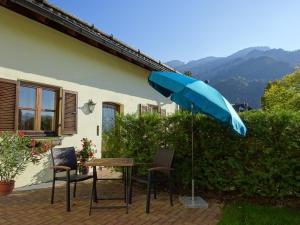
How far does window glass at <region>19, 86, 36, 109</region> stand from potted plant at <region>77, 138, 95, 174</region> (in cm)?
190

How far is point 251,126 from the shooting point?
598 centimetres

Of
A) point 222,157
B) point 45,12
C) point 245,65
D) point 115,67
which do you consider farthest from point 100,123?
point 245,65

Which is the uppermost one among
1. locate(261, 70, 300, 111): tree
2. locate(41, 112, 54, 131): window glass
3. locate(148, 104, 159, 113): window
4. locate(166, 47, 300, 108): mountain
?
locate(166, 47, 300, 108): mountain

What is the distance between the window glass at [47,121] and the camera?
774 centimetres

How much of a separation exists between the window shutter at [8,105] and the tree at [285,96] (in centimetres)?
544

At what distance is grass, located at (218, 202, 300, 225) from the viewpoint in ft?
15.1

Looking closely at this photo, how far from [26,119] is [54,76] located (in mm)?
1302

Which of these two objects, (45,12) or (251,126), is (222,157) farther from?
(45,12)

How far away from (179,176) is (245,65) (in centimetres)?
14173

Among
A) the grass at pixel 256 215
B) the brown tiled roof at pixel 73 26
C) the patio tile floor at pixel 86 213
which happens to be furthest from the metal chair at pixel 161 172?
the brown tiled roof at pixel 73 26

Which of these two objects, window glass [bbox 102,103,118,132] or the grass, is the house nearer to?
window glass [bbox 102,103,118,132]

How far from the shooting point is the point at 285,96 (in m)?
16.1

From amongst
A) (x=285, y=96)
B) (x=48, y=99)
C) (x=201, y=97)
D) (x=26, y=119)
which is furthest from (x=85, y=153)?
(x=285, y=96)

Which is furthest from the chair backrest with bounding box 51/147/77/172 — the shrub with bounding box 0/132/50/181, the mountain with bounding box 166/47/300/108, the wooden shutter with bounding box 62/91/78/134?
the mountain with bounding box 166/47/300/108
